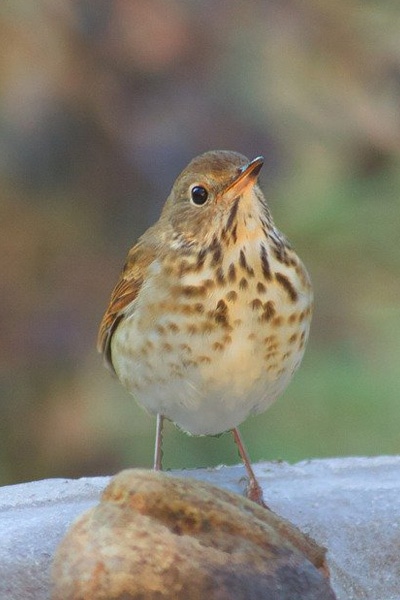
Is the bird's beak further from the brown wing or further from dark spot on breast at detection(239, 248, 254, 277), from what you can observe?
the brown wing

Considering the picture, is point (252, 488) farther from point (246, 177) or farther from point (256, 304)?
point (246, 177)

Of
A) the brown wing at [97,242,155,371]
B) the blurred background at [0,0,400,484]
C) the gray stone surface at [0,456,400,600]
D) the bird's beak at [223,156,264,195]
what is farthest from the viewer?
the blurred background at [0,0,400,484]

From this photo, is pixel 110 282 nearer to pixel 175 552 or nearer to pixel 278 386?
pixel 278 386

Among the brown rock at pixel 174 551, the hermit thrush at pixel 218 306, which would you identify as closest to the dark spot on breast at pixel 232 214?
the hermit thrush at pixel 218 306

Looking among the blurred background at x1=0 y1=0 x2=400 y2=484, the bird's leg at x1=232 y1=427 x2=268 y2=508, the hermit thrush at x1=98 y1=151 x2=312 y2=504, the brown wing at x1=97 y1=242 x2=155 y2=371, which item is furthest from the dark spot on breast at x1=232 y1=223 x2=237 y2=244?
the blurred background at x1=0 y1=0 x2=400 y2=484

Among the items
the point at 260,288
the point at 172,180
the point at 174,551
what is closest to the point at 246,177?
the point at 260,288

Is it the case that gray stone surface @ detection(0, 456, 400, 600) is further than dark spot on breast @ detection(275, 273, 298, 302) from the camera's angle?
No

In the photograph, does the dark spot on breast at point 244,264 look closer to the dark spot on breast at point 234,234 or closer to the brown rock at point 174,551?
the dark spot on breast at point 234,234
